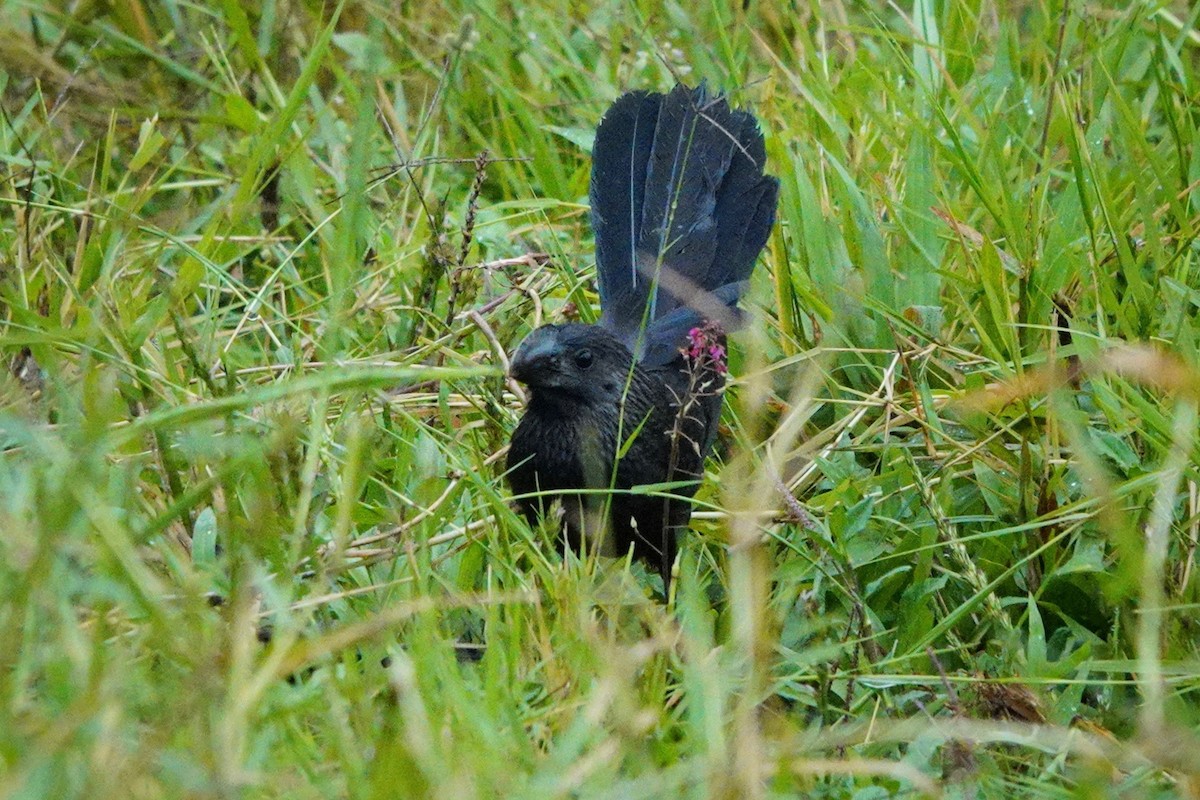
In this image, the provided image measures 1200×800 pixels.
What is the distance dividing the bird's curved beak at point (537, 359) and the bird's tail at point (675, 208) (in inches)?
19.1

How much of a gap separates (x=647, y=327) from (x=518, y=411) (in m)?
0.38

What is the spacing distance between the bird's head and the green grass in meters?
A: 0.25

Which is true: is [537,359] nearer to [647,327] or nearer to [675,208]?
[647,327]

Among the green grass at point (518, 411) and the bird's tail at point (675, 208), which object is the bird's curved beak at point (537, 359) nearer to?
the green grass at point (518, 411)

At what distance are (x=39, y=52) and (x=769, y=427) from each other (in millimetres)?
2541

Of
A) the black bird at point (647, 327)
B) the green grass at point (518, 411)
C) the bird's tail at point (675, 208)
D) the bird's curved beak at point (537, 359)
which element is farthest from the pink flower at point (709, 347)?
the bird's tail at point (675, 208)

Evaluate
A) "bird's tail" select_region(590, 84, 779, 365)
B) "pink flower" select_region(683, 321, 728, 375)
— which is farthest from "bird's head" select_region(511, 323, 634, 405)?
"bird's tail" select_region(590, 84, 779, 365)

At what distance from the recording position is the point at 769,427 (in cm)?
368

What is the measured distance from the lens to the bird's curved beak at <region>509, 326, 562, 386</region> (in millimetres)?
3293

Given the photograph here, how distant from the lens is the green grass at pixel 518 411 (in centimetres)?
189

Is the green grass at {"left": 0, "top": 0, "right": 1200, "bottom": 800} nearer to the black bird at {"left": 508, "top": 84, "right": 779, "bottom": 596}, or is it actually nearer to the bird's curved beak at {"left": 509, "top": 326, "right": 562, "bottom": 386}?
the black bird at {"left": 508, "top": 84, "right": 779, "bottom": 596}

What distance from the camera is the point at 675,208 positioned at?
12.8ft

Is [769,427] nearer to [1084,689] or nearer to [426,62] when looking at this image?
[1084,689]

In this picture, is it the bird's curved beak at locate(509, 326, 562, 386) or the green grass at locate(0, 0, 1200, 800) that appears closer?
the green grass at locate(0, 0, 1200, 800)
